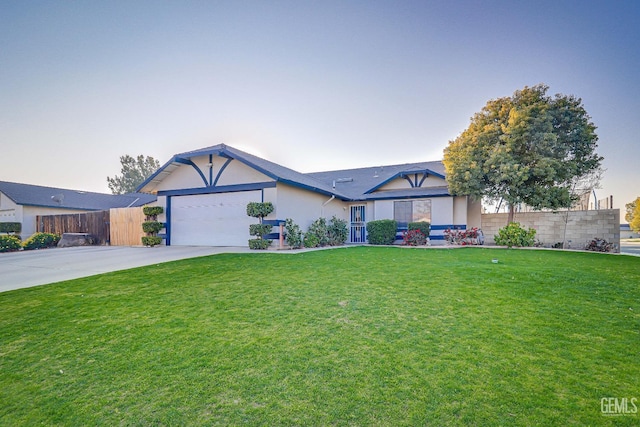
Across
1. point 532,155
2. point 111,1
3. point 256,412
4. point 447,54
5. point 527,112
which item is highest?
point 111,1

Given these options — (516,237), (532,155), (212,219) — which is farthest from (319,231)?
(532,155)

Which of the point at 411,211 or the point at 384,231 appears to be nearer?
the point at 384,231

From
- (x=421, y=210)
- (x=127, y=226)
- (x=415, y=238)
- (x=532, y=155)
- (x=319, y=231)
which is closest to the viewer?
→ (x=532, y=155)

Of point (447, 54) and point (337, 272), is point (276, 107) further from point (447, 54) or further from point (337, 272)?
point (337, 272)

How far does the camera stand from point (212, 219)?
13.6 m

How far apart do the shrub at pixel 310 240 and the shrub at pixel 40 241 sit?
520 inches

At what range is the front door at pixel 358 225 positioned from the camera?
57.4 feet

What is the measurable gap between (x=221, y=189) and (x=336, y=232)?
5912mm

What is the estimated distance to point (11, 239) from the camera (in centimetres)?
1384

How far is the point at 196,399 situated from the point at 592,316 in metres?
4.75

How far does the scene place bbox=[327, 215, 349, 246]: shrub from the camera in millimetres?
14613

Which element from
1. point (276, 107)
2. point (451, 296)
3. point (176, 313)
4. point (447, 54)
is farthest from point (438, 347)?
point (276, 107)

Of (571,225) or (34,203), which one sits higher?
(34,203)

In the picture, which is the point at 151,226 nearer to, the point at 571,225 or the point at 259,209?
the point at 259,209
